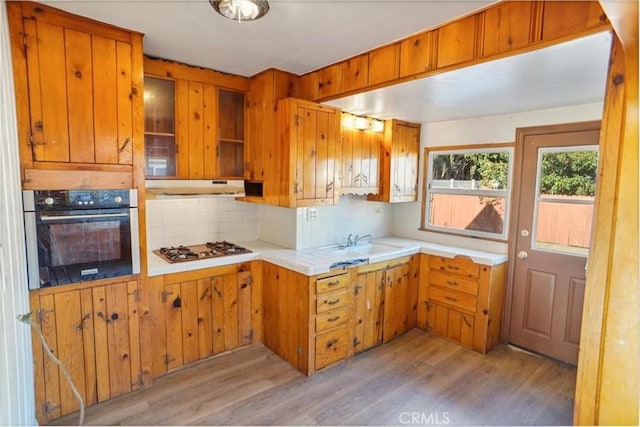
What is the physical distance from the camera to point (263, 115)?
9.75ft

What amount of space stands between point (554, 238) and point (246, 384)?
289cm

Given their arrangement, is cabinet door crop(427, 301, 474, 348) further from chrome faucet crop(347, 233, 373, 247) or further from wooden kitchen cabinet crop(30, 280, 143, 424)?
wooden kitchen cabinet crop(30, 280, 143, 424)

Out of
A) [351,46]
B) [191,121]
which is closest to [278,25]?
[351,46]

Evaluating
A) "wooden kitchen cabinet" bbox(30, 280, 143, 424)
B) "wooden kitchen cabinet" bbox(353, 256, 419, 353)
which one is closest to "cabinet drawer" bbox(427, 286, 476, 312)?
"wooden kitchen cabinet" bbox(353, 256, 419, 353)

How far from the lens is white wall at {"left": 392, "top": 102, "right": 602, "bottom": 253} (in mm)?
2838

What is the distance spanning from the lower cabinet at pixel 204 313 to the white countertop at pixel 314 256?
78mm

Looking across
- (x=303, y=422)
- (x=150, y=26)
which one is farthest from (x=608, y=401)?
(x=150, y=26)

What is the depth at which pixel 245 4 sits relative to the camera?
5.57ft

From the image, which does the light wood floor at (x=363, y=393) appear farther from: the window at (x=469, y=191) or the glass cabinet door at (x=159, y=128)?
the glass cabinet door at (x=159, y=128)

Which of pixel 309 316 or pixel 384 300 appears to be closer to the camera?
pixel 309 316

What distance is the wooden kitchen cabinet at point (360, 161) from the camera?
3.30 metres

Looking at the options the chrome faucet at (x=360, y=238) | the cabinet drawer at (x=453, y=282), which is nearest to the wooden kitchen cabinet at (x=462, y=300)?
the cabinet drawer at (x=453, y=282)

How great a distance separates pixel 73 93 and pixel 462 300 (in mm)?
3446

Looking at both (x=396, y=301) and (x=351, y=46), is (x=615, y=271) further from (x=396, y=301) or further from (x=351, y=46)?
(x=396, y=301)
